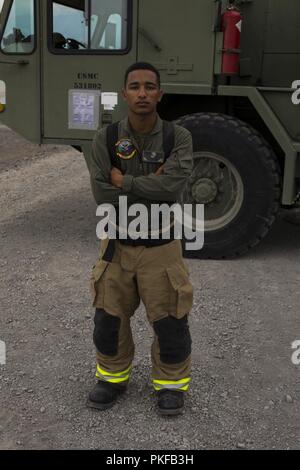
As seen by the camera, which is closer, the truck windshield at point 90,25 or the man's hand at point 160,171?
the man's hand at point 160,171

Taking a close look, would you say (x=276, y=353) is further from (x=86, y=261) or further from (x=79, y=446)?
(x=86, y=261)

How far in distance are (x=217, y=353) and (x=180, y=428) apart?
0.78 metres

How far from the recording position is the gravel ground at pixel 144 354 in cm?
263

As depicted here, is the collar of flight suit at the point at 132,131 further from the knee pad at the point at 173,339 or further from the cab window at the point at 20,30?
the cab window at the point at 20,30

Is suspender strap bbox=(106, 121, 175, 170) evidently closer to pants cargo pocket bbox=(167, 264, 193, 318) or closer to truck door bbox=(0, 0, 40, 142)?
pants cargo pocket bbox=(167, 264, 193, 318)

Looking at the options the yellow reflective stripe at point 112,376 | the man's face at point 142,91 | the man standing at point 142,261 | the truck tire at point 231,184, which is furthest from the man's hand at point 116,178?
the truck tire at point 231,184

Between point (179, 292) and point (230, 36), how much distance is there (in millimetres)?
2923

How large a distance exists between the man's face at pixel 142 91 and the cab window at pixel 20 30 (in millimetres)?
2965

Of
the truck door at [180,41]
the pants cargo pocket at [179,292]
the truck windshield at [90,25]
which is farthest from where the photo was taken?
the truck windshield at [90,25]

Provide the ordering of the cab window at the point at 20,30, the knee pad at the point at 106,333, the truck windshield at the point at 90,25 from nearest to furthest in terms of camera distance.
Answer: the knee pad at the point at 106,333 < the truck windshield at the point at 90,25 < the cab window at the point at 20,30

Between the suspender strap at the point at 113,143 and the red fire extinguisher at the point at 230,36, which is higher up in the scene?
the red fire extinguisher at the point at 230,36

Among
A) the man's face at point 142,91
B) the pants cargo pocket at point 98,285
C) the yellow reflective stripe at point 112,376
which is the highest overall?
the man's face at point 142,91

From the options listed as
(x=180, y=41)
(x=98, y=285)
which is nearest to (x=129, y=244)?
(x=98, y=285)
